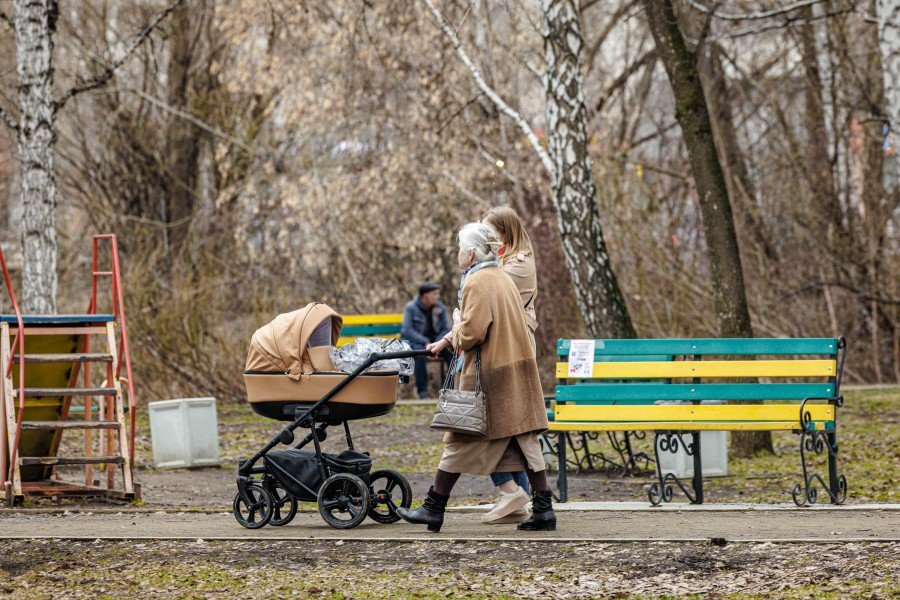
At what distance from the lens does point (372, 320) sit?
1983 cm

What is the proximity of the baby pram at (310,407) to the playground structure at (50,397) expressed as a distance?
172cm

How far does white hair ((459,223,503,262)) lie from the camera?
7785 millimetres

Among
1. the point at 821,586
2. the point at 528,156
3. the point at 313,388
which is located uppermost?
the point at 528,156

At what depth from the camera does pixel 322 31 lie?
22.4 m

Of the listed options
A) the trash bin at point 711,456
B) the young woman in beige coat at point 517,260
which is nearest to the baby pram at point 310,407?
the young woman in beige coat at point 517,260

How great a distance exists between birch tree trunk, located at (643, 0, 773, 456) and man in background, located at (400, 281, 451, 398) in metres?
6.41

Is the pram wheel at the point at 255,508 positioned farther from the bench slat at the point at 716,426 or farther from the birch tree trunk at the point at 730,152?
the birch tree trunk at the point at 730,152

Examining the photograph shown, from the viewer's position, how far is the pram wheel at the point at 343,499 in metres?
7.89

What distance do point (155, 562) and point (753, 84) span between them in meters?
19.3

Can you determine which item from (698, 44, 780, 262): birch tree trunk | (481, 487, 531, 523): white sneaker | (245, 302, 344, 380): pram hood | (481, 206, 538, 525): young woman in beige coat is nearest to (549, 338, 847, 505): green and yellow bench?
(481, 206, 538, 525): young woman in beige coat

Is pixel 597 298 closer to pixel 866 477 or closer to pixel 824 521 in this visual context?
pixel 866 477


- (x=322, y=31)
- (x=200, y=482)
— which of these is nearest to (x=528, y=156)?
(x=322, y=31)

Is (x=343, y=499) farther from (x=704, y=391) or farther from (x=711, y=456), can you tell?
(x=711, y=456)

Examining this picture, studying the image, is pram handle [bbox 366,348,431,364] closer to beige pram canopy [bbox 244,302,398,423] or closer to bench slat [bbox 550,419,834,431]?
beige pram canopy [bbox 244,302,398,423]
